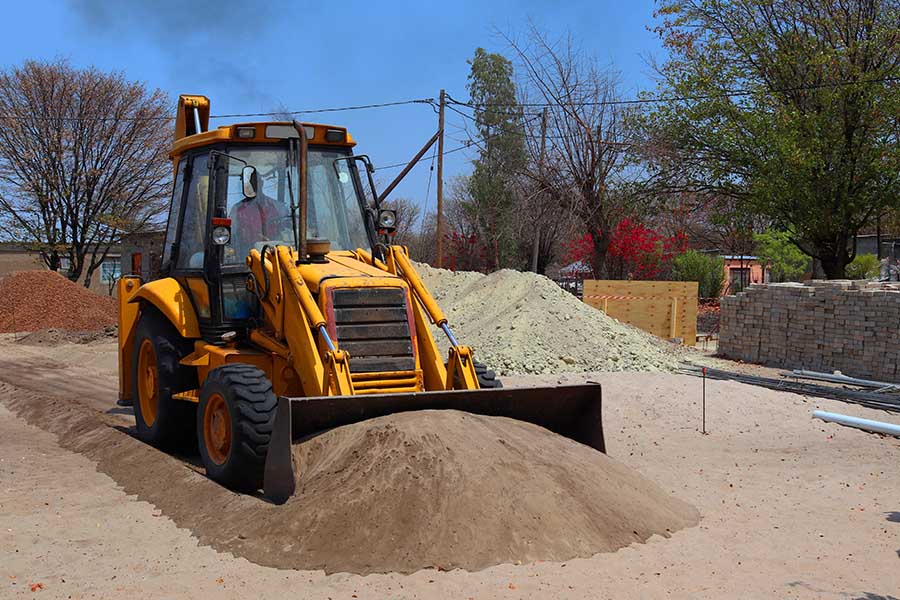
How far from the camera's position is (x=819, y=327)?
18.7m

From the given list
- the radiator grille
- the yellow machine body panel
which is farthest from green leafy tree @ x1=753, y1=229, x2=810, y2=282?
the radiator grille

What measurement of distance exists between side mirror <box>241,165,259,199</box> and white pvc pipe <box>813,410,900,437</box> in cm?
704

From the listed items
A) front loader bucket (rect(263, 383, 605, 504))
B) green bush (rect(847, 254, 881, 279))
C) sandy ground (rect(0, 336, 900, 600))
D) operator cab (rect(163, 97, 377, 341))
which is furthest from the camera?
green bush (rect(847, 254, 881, 279))

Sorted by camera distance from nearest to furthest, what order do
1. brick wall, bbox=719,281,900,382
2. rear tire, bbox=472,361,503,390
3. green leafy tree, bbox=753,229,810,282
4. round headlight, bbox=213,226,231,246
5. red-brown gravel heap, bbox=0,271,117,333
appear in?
1. round headlight, bbox=213,226,231,246
2. rear tire, bbox=472,361,503,390
3. brick wall, bbox=719,281,900,382
4. red-brown gravel heap, bbox=0,271,117,333
5. green leafy tree, bbox=753,229,810,282

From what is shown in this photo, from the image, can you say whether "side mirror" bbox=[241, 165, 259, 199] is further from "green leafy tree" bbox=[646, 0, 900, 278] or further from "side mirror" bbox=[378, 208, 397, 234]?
"green leafy tree" bbox=[646, 0, 900, 278]

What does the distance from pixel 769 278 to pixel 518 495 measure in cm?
3886

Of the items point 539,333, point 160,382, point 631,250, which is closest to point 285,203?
point 160,382

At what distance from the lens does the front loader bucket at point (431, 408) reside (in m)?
6.55

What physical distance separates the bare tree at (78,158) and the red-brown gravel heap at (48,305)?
5273mm

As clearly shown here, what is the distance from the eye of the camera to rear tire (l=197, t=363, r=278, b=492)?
22.9 ft

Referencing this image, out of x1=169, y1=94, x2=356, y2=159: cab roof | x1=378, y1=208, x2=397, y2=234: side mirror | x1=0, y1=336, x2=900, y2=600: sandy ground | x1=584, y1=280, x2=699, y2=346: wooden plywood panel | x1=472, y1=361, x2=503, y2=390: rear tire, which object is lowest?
x1=0, y1=336, x2=900, y2=600: sandy ground

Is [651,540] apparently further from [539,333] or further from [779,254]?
[779,254]

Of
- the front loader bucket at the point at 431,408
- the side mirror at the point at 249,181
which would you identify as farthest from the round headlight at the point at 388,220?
the front loader bucket at the point at 431,408

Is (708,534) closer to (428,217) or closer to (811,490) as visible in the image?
(811,490)
